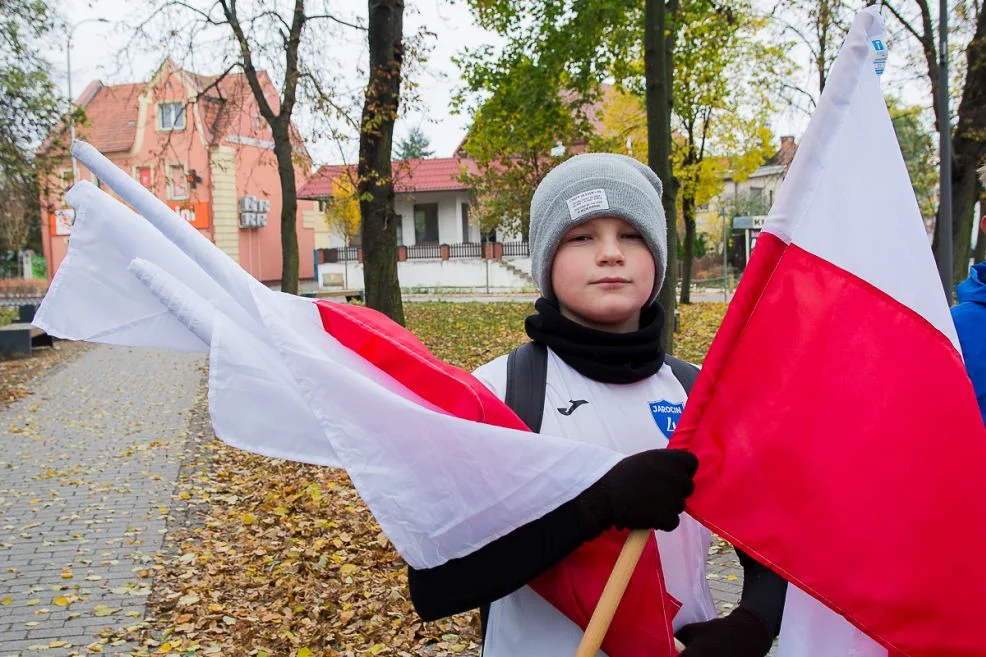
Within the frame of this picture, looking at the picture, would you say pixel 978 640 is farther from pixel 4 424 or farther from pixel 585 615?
pixel 4 424

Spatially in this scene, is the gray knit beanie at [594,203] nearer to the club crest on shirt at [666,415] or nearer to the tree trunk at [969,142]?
the club crest on shirt at [666,415]

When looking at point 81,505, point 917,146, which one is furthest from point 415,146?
point 81,505

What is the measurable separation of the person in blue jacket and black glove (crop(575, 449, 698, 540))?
1.73 m

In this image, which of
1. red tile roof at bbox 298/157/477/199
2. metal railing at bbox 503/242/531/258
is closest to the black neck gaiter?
metal railing at bbox 503/242/531/258

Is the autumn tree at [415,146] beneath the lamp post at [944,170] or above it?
above

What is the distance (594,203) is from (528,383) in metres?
0.42

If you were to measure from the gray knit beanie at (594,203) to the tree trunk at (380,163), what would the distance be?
10368 mm

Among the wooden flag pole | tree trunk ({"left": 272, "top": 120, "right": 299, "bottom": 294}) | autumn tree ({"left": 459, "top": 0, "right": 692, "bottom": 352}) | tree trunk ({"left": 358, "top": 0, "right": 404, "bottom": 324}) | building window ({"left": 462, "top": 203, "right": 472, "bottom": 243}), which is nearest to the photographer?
the wooden flag pole

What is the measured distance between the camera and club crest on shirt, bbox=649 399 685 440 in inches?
74.7

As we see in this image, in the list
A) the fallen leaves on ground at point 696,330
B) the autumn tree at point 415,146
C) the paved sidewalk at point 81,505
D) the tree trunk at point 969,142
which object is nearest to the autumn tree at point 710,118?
the fallen leaves on ground at point 696,330

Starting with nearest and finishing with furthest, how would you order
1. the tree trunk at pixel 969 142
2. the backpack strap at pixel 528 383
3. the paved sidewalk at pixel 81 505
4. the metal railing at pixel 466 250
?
1. the backpack strap at pixel 528 383
2. the paved sidewalk at pixel 81 505
3. the tree trunk at pixel 969 142
4. the metal railing at pixel 466 250

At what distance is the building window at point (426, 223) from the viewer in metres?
50.5

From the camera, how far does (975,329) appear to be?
2916 millimetres

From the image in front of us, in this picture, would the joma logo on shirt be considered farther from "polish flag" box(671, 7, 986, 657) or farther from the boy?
"polish flag" box(671, 7, 986, 657)
